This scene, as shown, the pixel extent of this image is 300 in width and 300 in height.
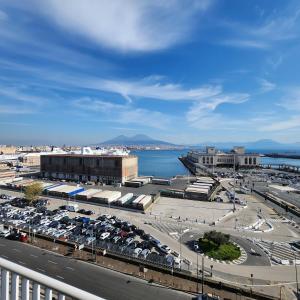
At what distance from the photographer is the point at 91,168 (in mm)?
22750

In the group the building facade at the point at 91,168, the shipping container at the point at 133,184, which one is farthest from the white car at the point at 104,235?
the building facade at the point at 91,168

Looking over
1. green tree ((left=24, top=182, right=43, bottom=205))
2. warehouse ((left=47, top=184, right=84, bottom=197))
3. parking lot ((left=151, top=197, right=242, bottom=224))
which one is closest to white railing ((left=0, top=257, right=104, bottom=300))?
parking lot ((left=151, top=197, right=242, bottom=224))

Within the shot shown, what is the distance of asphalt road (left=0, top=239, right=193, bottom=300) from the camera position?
19.5 feet

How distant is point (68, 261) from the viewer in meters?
7.57

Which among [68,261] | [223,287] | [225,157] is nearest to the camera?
[223,287]

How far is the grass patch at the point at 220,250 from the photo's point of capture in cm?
840

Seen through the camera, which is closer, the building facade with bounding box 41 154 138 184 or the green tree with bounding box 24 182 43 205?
the green tree with bounding box 24 182 43 205

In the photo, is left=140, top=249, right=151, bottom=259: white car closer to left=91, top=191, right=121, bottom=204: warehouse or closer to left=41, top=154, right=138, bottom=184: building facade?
left=91, top=191, right=121, bottom=204: warehouse

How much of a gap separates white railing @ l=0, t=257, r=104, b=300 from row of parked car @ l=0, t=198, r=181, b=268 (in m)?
7.40

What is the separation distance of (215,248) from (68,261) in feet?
16.5

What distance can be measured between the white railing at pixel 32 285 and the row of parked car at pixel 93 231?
24.3 feet

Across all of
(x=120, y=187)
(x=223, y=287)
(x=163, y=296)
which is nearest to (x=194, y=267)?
(x=223, y=287)

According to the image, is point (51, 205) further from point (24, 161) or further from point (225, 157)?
point (225, 157)

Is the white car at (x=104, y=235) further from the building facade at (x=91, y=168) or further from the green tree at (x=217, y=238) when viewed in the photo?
the building facade at (x=91, y=168)
